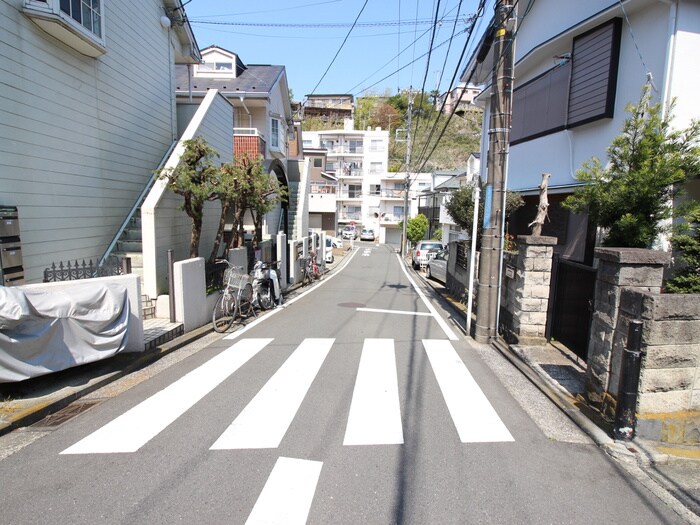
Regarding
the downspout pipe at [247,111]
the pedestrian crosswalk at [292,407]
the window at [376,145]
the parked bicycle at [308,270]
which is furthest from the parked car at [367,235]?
the pedestrian crosswalk at [292,407]

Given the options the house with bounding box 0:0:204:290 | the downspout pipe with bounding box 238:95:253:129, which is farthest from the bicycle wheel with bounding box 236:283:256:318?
the downspout pipe with bounding box 238:95:253:129

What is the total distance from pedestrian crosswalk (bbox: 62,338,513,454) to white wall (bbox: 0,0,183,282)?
4.20 m

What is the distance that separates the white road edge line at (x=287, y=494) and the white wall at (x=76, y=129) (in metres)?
6.25

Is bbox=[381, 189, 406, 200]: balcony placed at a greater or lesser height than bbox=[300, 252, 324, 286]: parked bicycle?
greater

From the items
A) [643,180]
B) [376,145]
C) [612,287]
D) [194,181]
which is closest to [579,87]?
[643,180]

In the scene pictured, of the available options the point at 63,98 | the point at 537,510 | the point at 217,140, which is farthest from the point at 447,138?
the point at 537,510

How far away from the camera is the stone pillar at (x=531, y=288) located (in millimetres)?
6586

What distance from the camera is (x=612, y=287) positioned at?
432 cm

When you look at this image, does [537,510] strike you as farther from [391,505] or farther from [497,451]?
[391,505]

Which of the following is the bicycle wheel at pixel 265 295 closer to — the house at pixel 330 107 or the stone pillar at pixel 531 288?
the stone pillar at pixel 531 288

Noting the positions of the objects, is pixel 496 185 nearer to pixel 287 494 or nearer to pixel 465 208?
pixel 465 208

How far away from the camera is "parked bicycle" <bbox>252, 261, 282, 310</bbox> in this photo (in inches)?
390

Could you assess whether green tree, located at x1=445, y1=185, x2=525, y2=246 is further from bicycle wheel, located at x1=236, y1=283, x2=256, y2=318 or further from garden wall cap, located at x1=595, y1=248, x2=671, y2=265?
garden wall cap, located at x1=595, y1=248, x2=671, y2=265

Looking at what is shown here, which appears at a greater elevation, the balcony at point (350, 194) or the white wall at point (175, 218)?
the balcony at point (350, 194)
